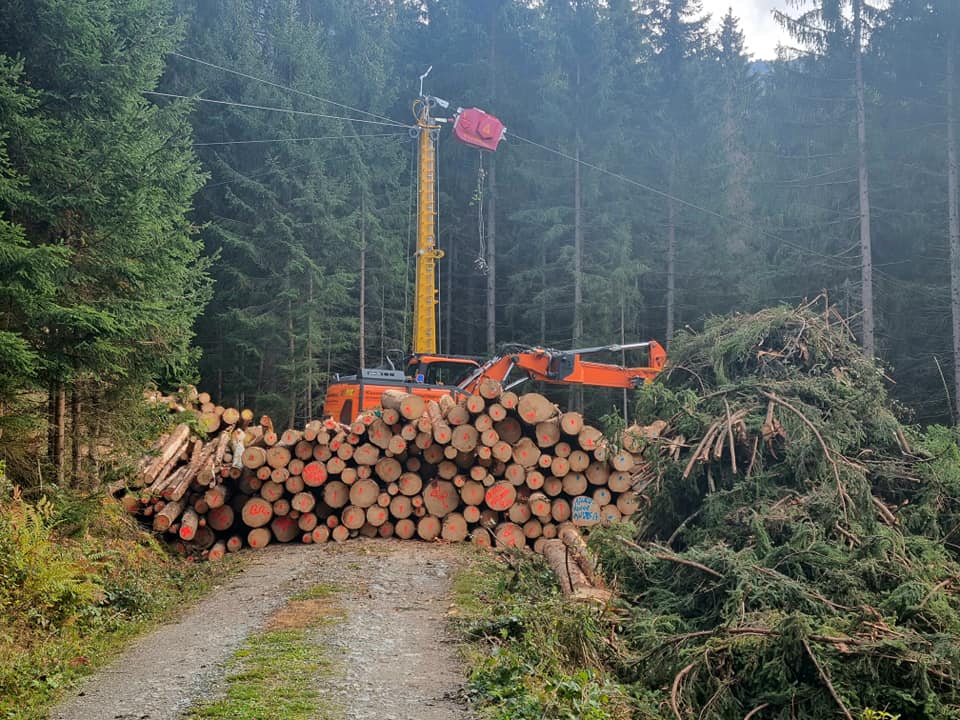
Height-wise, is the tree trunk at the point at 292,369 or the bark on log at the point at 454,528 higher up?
the tree trunk at the point at 292,369

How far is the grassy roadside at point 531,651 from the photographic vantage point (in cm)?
495

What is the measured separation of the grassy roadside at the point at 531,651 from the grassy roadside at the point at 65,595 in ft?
8.59

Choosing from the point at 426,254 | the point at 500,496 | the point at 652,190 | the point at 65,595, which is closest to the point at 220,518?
the point at 500,496

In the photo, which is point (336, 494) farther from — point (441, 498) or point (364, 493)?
point (441, 498)

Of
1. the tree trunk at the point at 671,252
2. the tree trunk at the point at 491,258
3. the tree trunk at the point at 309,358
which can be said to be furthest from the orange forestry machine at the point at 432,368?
the tree trunk at the point at 671,252

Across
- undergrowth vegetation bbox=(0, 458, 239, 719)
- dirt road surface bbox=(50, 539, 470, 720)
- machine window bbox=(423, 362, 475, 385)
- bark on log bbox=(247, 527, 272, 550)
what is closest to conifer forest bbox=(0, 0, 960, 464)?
undergrowth vegetation bbox=(0, 458, 239, 719)

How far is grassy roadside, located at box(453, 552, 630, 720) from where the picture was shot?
4.95 metres

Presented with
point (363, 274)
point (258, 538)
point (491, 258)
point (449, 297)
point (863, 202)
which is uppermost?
point (863, 202)

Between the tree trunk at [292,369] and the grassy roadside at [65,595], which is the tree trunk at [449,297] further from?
the grassy roadside at [65,595]

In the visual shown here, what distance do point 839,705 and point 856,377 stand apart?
4.52 metres

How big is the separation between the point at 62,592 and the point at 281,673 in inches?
92.5

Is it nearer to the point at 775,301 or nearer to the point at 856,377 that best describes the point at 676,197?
the point at 775,301

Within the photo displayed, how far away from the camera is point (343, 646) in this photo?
6332 millimetres

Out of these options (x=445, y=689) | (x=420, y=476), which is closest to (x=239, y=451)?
(x=420, y=476)
